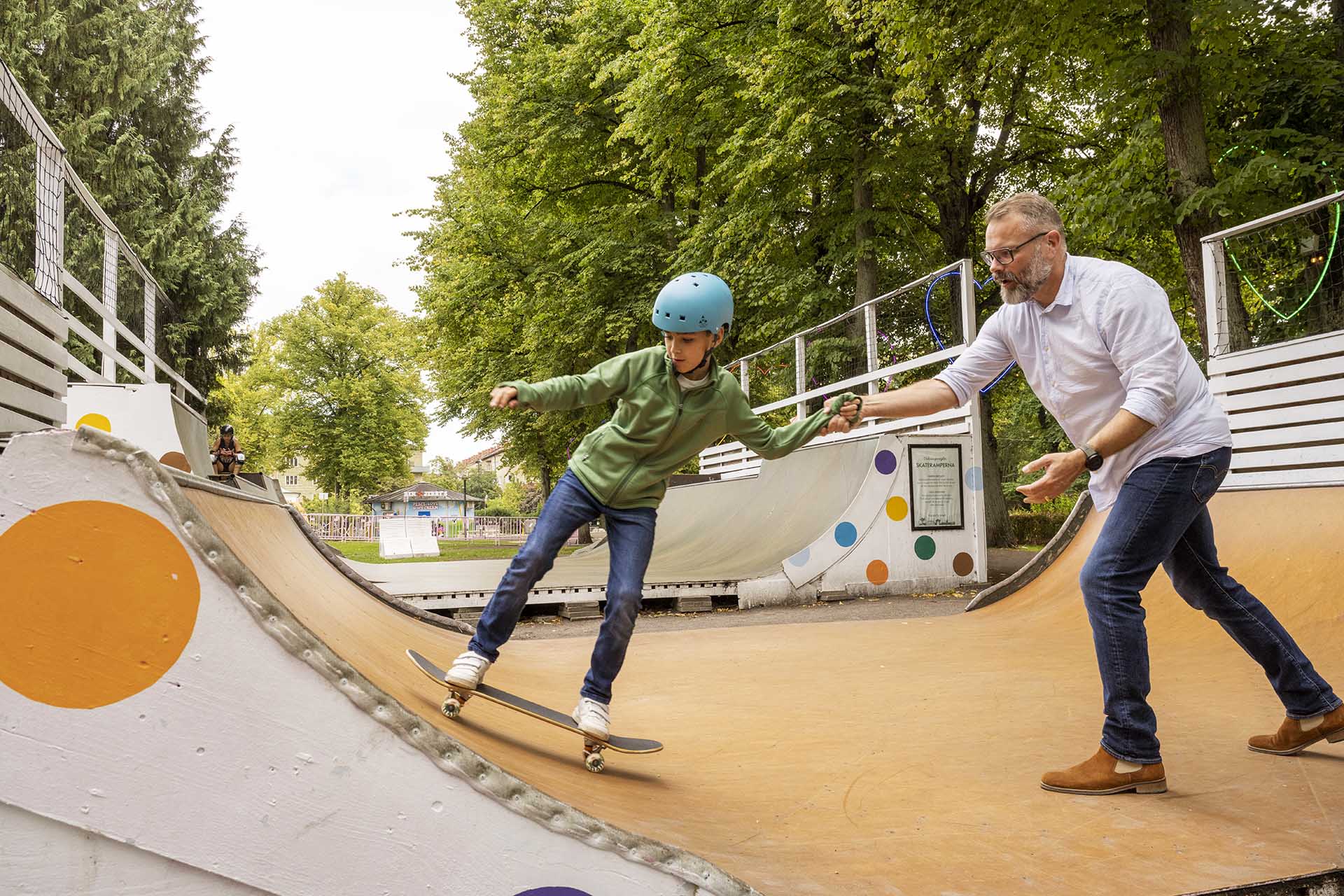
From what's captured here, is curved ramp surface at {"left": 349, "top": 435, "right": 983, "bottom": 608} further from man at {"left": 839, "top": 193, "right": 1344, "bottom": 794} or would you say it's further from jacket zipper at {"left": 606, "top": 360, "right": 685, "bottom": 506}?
man at {"left": 839, "top": 193, "right": 1344, "bottom": 794}

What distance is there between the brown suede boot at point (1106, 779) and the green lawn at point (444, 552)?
616 inches

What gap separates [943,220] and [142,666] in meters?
19.3

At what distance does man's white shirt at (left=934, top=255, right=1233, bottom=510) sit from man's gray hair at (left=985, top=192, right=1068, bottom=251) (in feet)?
0.46

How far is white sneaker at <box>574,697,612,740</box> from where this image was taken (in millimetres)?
3096

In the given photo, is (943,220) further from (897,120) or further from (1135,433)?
(1135,433)

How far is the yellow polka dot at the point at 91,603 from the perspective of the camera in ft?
5.98

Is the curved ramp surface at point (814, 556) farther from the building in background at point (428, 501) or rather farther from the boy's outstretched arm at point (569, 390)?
the building in background at point (428, 501)

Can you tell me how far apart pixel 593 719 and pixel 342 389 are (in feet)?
141

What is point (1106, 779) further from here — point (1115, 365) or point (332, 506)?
point (332, 506)

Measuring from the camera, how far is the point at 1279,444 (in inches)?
292

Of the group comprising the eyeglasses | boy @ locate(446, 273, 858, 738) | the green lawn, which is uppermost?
the eyeglasses

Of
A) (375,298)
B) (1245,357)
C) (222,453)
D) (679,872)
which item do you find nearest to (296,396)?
(375,298)

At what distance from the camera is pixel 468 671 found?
306 cm

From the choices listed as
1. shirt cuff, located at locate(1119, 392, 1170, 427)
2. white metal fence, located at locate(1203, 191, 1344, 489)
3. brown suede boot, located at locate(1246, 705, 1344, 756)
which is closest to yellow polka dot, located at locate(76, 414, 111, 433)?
shirt cuff, located at locate(1119, 392, 1170, 427)
